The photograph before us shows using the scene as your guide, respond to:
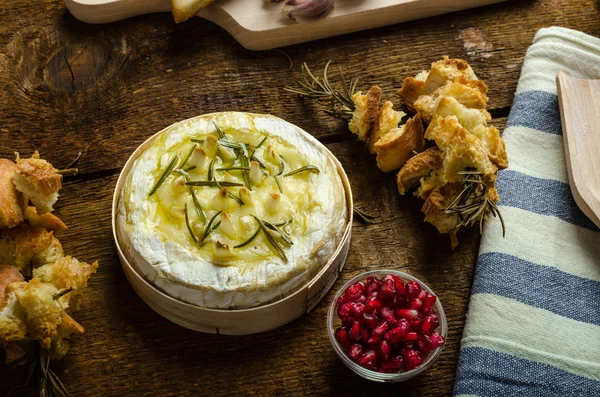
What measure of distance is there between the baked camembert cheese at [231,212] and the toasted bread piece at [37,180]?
0.21 meters

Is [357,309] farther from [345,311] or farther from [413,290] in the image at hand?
[413,290]

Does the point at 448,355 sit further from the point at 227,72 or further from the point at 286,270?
the point at 227,72

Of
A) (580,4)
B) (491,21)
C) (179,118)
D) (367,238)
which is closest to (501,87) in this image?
(491,21)

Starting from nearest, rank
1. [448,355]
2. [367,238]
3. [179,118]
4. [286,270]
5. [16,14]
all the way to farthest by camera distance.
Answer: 1. [286,270]
2. [448,355]
3. [367,238]
4. [179,118]
5. [16,14]

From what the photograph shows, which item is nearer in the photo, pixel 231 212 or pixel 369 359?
pixel 369 359

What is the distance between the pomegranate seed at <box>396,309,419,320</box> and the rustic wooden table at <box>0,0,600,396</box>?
0.76ft

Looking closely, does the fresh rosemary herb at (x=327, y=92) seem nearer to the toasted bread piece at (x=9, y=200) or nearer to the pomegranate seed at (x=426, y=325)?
the pomegranate seed at (x=426, y=325)

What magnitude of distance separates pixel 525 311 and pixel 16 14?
2.19 m

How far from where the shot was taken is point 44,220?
229 centimetres

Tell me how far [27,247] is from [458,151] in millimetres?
1310

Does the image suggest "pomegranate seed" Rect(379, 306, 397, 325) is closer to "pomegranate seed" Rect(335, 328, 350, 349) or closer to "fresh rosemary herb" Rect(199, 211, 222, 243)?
"pomegranate seed" Rect(335, 328, 350, 349)

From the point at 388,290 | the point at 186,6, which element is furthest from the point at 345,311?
the point at 186,6

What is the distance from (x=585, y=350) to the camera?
2.27m

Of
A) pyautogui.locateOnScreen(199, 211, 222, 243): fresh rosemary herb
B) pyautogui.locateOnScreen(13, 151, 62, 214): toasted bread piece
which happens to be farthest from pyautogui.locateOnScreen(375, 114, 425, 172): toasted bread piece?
pyautogui.locateOnScreen(13, 151, 62, 214): toasted bread piece
